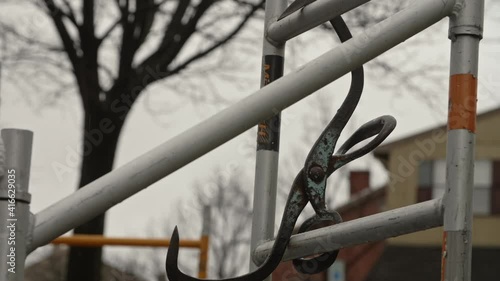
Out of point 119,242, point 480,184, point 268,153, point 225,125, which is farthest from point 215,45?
point 480,184

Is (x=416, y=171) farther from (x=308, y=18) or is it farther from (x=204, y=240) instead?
(x=308, y=18)

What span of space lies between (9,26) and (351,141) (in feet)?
22.3

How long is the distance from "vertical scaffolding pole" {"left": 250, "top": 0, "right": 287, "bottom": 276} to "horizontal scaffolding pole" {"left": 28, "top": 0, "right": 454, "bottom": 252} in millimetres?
440

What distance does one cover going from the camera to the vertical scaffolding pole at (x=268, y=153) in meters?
2.77

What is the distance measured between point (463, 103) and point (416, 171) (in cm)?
3400

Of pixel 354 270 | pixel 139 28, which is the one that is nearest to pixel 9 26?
pixel 139 28

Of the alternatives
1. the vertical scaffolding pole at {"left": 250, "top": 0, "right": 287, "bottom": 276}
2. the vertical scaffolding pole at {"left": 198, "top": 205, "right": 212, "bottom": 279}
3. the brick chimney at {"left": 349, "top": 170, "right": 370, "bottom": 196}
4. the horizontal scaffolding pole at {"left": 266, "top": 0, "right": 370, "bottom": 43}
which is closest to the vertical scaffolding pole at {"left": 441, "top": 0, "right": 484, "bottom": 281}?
the horizontal scaffolding pole at {"left": 266, "top": 0, "right": 370, "bottom": 43}

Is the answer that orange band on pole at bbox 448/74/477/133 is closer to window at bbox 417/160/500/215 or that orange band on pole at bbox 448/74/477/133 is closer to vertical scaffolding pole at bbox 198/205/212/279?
vertical scaffolding pole at bbox 198/205/212/279

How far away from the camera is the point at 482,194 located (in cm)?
3438

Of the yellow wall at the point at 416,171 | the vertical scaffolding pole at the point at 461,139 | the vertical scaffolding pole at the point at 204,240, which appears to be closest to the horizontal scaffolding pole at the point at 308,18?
the vertical scaffolding pole at the point at 461,139

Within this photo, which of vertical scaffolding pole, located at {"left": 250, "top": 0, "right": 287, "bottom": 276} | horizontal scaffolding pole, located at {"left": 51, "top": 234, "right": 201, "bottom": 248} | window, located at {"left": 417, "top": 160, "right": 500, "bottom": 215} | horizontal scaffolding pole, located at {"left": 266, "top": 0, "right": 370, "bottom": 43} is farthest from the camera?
window, located at {"left": 417, "top": 160, "right": 500, "bottom": 215}

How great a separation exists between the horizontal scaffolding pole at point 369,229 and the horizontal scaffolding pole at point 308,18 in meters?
0.45

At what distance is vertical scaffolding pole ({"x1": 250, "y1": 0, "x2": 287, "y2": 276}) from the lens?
277 cm

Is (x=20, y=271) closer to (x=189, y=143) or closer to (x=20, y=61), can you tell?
(x=189, y=143)
